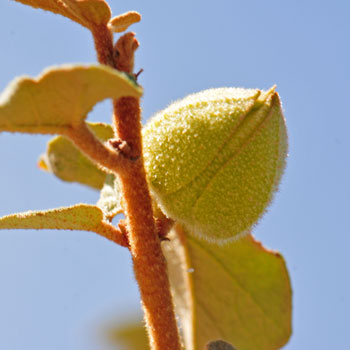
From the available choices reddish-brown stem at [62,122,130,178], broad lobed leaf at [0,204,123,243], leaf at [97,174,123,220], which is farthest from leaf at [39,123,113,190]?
reddish-brown stem at [62,122,130,178]

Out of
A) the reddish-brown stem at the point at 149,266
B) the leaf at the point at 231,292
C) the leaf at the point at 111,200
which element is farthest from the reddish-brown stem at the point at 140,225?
the leaf at the point at 231,292

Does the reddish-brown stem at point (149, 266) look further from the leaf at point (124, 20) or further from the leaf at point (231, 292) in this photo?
the leaf at point (231, 292)

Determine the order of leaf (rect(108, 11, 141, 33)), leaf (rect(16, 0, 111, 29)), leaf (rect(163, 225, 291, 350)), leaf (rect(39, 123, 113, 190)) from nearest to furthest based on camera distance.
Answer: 1. leaf (rect(16, 0, 111, 29))
2. leaf (rect(108, 11, 141, 33))
3. leaf (rect(163, 225, 291, 350))
4. leaf (rect(39, 123, 113, 190))

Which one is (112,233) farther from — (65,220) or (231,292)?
(231,292)

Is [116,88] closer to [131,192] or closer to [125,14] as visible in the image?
[131,192]

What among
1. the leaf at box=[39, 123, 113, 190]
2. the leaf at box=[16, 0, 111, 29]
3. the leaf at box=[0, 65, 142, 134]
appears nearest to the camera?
the leaf at box=[0, 65, 142, 134]

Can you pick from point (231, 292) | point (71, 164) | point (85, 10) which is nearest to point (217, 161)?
point (85, 10)

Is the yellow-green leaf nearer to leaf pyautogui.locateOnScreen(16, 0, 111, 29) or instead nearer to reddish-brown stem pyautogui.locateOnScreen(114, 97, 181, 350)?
reddish-brown stem pyautogui.locateOnScreen(114, 97, 181, 350)
